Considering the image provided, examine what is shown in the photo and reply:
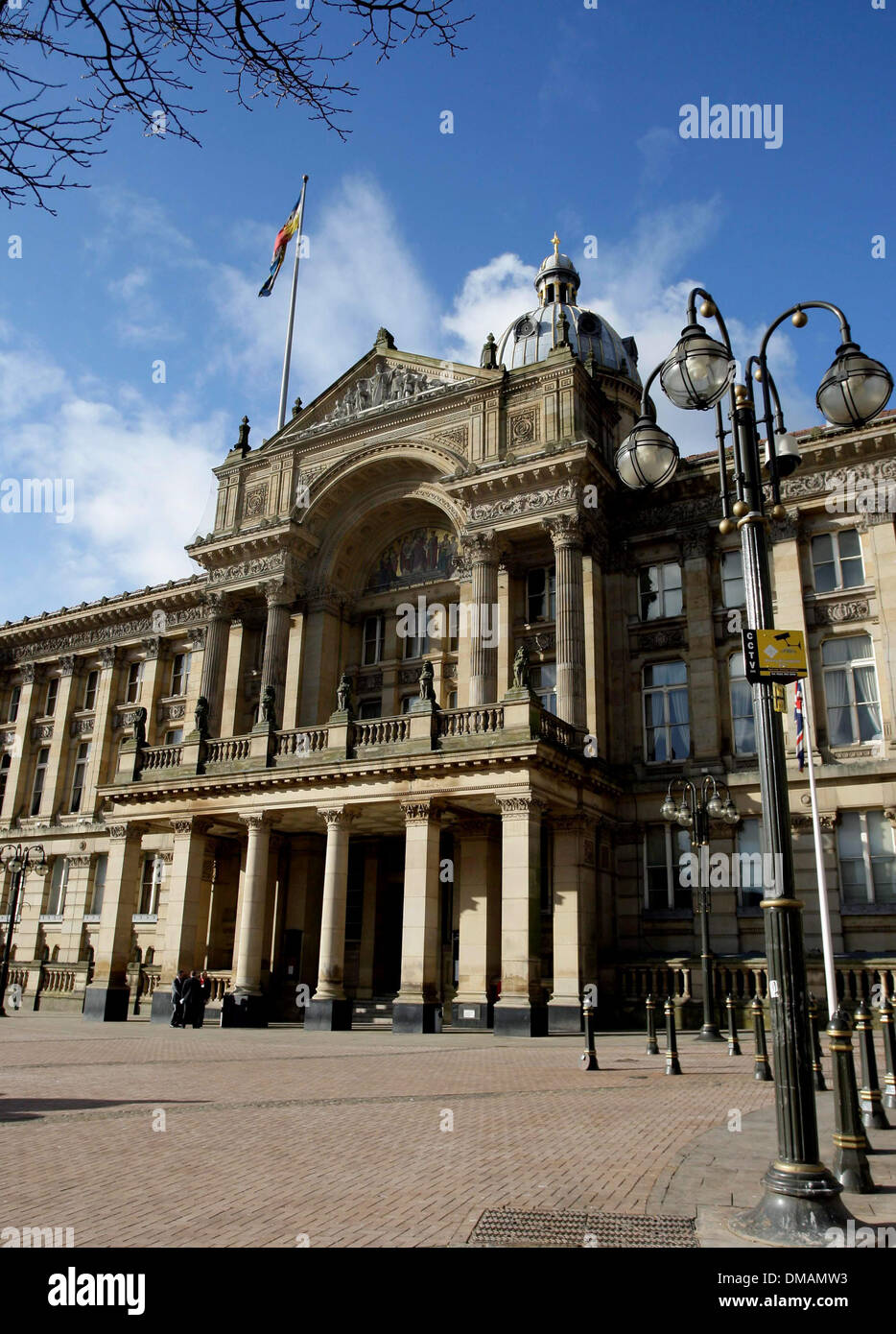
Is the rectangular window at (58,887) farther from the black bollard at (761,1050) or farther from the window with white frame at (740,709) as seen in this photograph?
the black bollard at (761,1050)

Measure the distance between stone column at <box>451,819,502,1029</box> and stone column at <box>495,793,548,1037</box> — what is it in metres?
1.82

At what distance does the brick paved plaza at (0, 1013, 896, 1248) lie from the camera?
6.46 metres

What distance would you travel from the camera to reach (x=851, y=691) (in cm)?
2848

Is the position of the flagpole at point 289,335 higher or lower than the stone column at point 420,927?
higher

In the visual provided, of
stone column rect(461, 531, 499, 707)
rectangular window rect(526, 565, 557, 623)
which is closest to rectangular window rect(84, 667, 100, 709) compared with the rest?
stone column rect(461, 531, 499, 707)

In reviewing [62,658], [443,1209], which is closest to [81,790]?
[62,658]

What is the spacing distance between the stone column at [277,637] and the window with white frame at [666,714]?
44.7 ft

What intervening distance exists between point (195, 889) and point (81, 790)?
62.6ft

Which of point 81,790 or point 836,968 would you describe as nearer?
point 836,968

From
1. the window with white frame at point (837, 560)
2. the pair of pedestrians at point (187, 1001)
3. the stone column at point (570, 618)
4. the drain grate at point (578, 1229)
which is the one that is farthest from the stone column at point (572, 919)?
the drain grate at point (578, 1229)

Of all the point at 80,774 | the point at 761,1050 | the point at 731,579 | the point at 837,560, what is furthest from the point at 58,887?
the point at 761,1050

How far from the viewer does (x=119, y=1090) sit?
43.8ft

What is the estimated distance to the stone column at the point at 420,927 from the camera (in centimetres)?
2462
